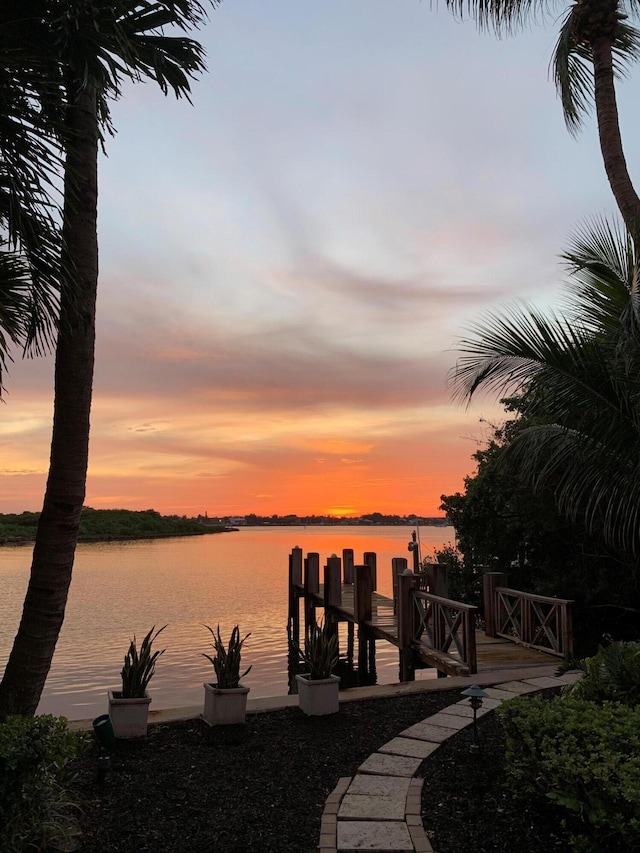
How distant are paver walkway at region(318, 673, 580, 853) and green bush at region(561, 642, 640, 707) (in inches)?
49.4

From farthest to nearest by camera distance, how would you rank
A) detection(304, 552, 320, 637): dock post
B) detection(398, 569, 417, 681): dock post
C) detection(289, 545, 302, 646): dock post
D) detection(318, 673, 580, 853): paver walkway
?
detection(289, 545, 302, 646): dock post, detection(304, 552, 320, 637): dock post, detection(398, 569, 417, 681): dock post, detection(318, 673, 580, 853): paver walkway

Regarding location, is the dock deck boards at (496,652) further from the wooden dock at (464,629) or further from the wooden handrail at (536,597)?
the wooden handrail at (536,597)

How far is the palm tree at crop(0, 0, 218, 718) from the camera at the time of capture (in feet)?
13.6

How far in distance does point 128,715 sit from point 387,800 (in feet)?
7.73

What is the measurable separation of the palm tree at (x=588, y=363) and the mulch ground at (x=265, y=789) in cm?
275

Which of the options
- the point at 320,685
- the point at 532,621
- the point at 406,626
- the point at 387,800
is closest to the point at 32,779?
the point at 387,800

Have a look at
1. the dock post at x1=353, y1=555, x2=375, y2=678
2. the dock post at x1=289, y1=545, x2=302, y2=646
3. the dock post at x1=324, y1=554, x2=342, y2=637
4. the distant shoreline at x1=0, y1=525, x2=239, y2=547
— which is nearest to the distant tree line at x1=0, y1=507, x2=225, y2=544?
the distant shoreline at x1=0, y1=525, x2=239, y2=547

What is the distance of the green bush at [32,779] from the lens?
3.12 metres

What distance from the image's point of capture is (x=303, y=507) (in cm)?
5100

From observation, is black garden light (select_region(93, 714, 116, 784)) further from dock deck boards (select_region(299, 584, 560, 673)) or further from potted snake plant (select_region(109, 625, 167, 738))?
dock deck boards (select_region(299, 584, 560, 673))

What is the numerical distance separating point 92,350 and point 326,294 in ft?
33.5

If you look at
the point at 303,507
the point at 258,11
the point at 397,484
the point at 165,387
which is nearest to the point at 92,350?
the point at 258,11

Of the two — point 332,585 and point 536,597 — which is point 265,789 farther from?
point 332,585

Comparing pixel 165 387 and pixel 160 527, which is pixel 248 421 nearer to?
pixel 165 387
